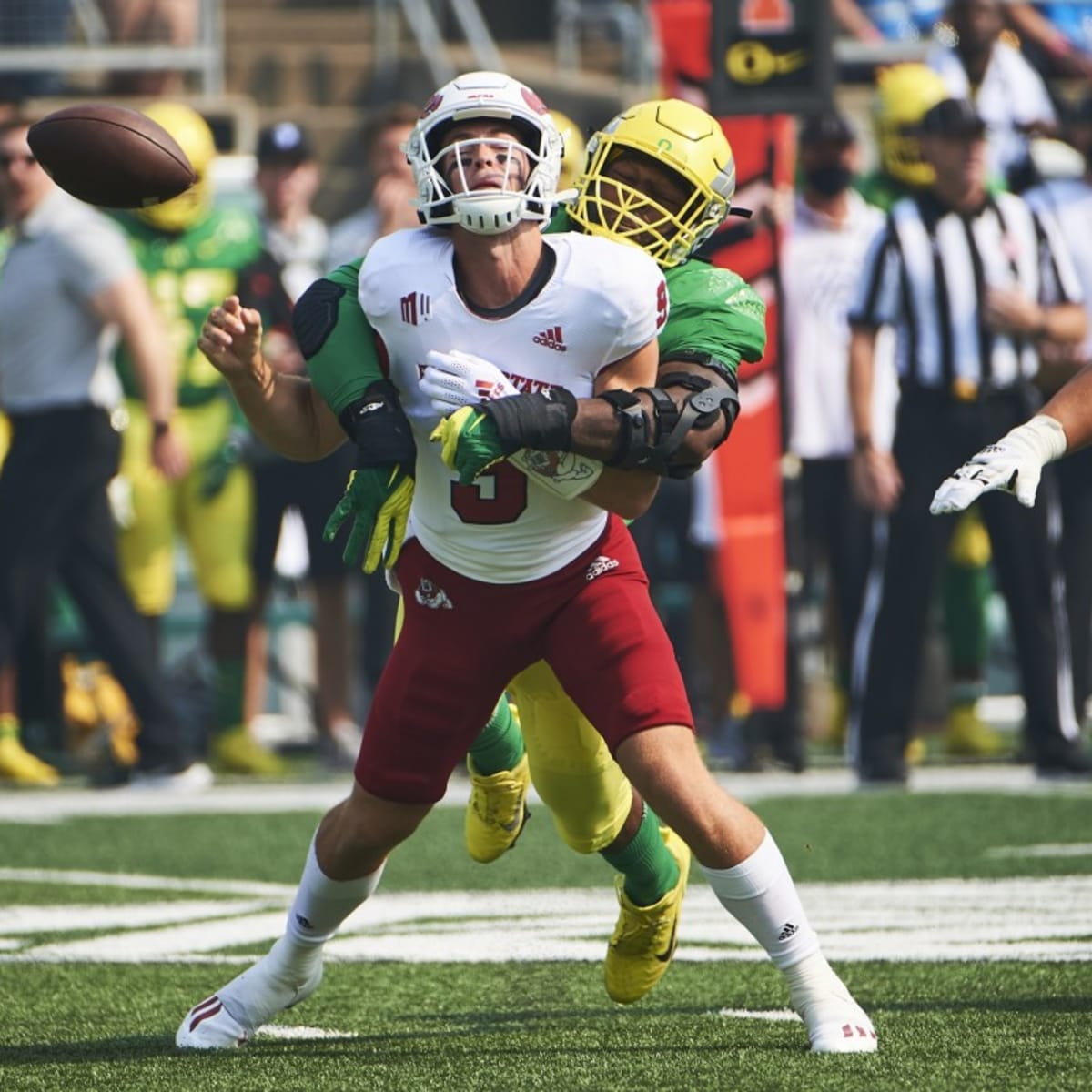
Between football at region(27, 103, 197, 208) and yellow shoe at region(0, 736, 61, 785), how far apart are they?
4.45 metres

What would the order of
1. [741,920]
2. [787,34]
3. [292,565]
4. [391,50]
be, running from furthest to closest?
[391,50] < [292,565] < [787,34] < [741,920]

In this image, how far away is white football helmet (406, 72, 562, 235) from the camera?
12.5 ft

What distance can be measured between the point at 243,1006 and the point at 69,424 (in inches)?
173

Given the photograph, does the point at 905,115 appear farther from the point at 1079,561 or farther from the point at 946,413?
the point at 1079,561

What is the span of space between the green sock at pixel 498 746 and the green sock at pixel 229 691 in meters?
4.09

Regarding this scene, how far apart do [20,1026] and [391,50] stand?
1035 centimetres

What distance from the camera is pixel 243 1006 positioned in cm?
399

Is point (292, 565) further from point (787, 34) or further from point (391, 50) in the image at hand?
point (391, 50)

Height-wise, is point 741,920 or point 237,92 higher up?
point 741,920

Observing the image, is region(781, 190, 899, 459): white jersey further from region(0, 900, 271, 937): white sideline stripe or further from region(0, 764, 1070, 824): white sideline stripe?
region(0, 900, 271, 937): white sideline stripe

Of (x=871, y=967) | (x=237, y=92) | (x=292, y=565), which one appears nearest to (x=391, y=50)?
(x=237, y=92)

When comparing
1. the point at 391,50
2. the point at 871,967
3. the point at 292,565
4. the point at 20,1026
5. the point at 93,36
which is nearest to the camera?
the point at 20,1026

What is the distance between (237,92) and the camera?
1394cm

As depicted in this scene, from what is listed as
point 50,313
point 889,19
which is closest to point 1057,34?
point 889,19
